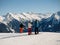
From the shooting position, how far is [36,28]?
19938 mm

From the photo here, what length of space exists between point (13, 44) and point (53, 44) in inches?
85.8

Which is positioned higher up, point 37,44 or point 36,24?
point 36,24

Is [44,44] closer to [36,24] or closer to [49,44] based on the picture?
[49,44]

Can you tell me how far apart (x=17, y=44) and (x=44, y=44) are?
1.49 metres

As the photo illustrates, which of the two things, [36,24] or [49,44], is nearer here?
[49,44]

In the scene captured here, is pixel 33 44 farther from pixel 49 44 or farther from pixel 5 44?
pixel 5 44

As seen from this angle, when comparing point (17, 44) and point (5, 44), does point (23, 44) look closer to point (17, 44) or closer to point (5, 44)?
point (17, 44)

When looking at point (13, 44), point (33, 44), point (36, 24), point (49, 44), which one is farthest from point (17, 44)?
point (36, 24)

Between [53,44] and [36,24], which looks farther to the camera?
[36,24]

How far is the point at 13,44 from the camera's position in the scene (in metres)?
10.8

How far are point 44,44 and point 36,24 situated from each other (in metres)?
8.81

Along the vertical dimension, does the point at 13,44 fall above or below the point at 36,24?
below

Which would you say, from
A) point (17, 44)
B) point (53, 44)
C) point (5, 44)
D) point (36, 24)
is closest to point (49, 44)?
point (53, 44)

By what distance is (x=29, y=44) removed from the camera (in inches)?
425
